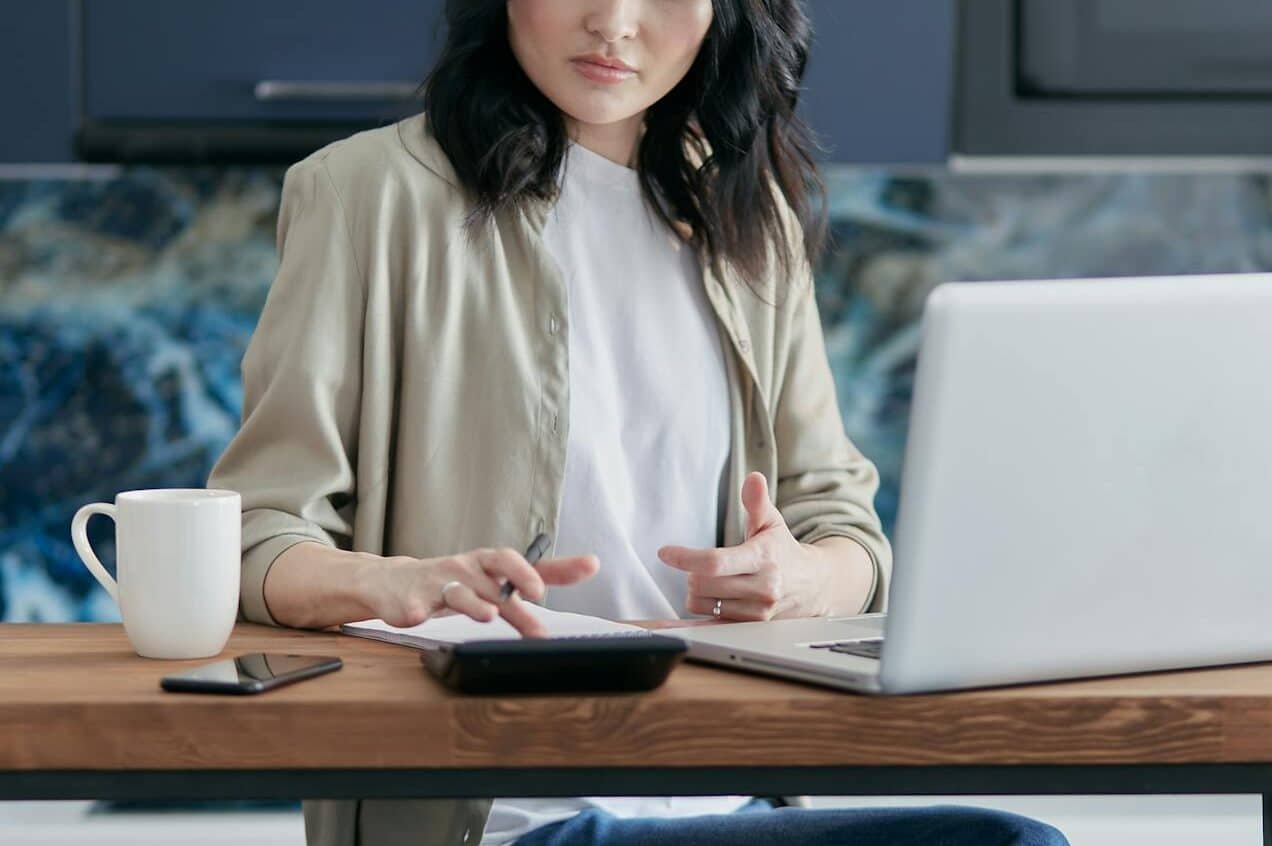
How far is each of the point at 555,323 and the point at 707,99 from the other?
0.32 meters

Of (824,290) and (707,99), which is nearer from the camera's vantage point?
(707,99)

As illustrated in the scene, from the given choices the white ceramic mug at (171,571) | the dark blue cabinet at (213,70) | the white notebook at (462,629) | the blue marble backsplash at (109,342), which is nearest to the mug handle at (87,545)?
the white ceramic mug at (171,571)

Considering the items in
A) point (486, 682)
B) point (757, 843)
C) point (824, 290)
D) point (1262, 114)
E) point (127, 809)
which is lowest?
point (127, 809)

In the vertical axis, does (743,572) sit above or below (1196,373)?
below

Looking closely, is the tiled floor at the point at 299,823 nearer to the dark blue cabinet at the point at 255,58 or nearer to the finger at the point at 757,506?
the dark blue cabinet at the point at 255,58

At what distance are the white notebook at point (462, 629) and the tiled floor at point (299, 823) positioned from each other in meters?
1.38

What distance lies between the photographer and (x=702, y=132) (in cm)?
167

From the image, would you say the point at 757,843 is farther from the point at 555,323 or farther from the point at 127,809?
the point at 127,809

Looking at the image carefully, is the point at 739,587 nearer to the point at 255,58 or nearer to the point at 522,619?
the point at 522,619

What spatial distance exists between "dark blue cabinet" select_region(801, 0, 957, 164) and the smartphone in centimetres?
142

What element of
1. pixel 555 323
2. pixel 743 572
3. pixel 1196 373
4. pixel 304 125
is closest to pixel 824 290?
pixel 304 125

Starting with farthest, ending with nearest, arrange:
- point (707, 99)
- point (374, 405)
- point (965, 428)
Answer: point (707, 99), point (374, 405), point (965, 428)

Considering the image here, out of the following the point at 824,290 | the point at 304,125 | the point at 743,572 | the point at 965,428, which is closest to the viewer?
the point at 965,428

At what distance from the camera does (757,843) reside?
48.3 inches
